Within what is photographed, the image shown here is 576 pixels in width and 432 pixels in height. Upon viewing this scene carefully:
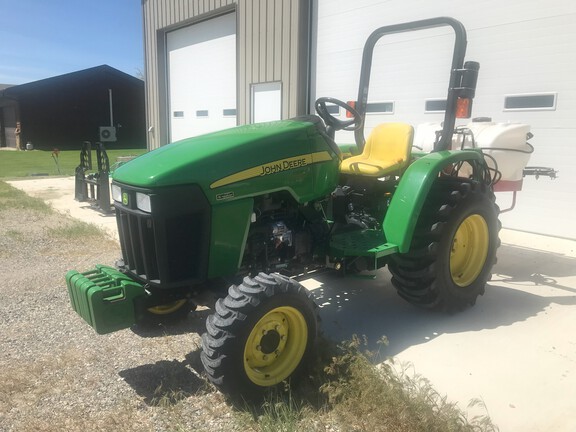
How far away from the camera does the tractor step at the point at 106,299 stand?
2646mm

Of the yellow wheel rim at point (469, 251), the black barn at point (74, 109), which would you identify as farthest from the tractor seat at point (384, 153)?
the black barn at point (74, 109)

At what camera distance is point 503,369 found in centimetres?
294

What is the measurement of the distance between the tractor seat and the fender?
22 centimetres

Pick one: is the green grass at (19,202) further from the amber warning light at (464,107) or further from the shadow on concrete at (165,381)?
the amber warning light at (464,107)

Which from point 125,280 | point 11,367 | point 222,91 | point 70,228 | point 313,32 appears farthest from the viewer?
point 222,91

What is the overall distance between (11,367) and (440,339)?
2.70m

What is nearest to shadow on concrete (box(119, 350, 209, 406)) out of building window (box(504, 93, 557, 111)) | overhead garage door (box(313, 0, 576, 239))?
overhead garage door (box(313, 0, 576, 239))

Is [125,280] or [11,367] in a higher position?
[125,280]

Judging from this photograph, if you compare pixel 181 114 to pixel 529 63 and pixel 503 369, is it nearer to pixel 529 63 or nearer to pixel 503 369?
pixel 529 63

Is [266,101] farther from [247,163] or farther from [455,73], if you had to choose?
[247,163]

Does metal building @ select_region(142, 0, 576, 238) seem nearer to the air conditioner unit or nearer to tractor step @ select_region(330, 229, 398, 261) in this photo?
the air conditioner unit

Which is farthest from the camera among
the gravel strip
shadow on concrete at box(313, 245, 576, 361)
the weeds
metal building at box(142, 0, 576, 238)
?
metal building at box(142, 0, 576, 238)

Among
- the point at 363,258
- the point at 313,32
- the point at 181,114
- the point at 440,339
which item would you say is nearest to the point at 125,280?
the point at 363,258

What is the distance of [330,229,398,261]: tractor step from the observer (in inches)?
129
